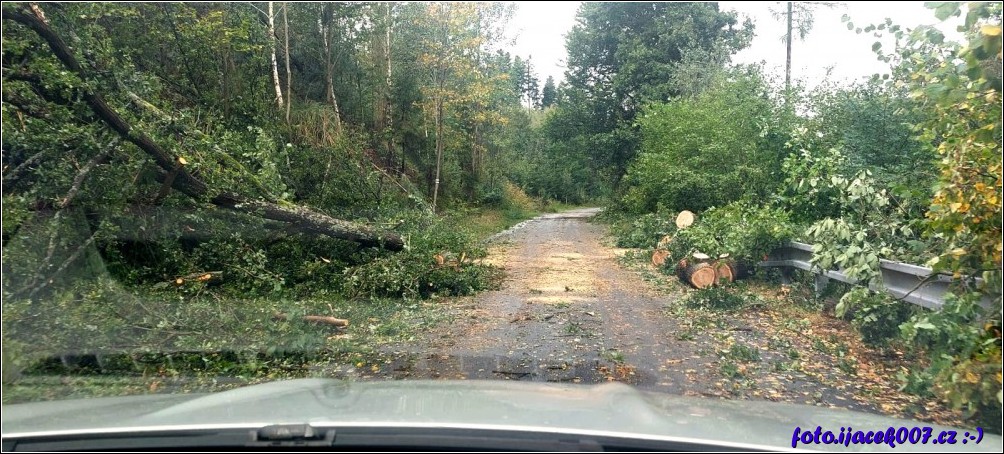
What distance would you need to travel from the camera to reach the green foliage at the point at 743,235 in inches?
401

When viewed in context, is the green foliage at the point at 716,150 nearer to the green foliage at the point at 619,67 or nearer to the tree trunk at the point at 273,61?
the green foliage at the point at 619,67

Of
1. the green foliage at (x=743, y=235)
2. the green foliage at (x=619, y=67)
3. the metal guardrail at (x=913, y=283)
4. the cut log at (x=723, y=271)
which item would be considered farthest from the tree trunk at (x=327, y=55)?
the green foliage at (x=619, y=67)

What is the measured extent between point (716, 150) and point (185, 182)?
12630 mm

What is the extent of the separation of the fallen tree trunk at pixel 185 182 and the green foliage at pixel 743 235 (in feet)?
15.7

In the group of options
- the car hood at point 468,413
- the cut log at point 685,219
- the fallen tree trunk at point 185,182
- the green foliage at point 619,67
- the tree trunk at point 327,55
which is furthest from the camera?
the green foliage at point 619,67

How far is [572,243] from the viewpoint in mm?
20000

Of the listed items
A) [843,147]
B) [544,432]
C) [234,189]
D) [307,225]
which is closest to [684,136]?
[843,147]

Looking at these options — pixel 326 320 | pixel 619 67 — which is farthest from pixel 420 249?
pixel 619 67

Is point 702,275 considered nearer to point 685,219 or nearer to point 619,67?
point 685,219

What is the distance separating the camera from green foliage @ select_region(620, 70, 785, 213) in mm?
14555

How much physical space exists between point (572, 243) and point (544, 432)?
57.9 feet

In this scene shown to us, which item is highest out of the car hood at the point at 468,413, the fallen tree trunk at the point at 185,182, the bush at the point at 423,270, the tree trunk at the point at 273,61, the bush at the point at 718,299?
the tree trunk at the point at 273,61

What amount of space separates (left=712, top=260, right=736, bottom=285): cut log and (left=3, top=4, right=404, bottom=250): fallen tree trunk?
4.75 meters

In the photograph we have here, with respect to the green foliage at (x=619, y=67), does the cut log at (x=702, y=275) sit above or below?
below
